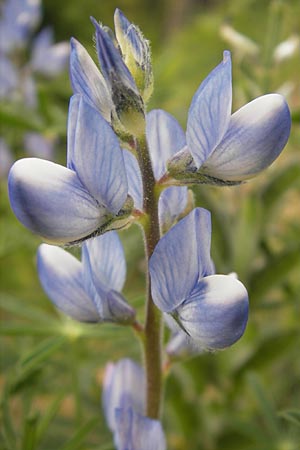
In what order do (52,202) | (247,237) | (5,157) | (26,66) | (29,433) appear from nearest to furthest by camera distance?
(52,202), (29,433), (247,237), (5,157), (26,66)

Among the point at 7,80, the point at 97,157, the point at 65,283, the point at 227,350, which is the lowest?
the point at 227,350

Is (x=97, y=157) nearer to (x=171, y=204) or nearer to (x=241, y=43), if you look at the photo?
(x=171, y=204)

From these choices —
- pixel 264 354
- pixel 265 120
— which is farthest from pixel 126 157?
pixel 264 354

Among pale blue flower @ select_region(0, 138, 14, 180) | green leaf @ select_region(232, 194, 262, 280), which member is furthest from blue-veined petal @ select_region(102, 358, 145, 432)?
pale blue flower @ select_region(0, 138, 14, 180)

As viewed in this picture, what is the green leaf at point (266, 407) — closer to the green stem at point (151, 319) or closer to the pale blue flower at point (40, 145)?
the green stem at point (151, 319)

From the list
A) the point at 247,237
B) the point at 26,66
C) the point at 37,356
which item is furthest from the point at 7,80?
the point at 37,356

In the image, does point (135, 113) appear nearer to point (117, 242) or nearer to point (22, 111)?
point (117, 242)

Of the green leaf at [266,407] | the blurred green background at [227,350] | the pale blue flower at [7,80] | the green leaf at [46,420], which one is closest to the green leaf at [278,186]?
the blurred green background at [227,350]
